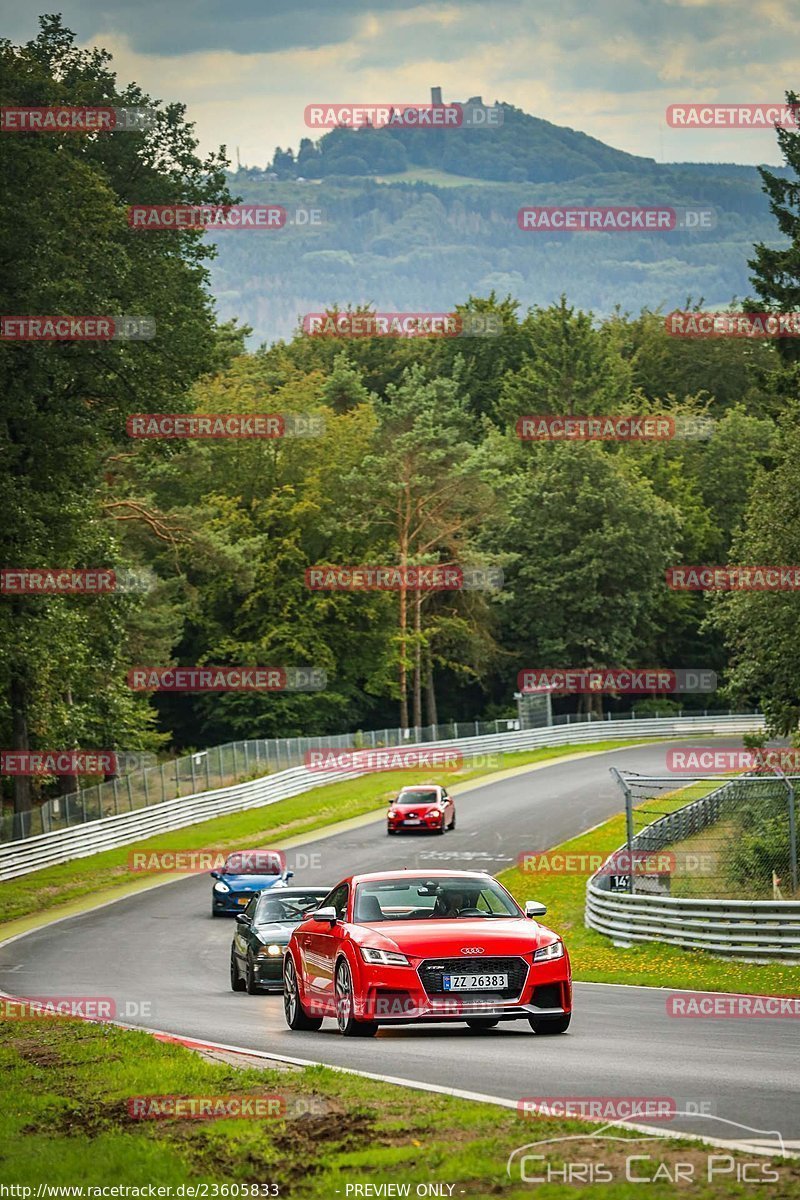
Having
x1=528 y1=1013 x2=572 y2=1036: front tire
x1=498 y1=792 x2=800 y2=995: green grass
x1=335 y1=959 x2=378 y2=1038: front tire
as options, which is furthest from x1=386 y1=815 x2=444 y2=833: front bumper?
x1=528 y1=1013 x2=572 y2=1036: front tire

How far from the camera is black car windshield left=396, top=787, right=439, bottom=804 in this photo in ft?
163

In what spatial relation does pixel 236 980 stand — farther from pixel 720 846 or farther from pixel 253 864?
pixel 253 864

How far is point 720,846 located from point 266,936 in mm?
11975

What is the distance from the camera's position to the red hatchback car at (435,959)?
43.8 feet

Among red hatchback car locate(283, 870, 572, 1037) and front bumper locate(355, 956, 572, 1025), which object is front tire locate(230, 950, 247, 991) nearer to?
red hatchback car locate(283, 870, 572, 1037)

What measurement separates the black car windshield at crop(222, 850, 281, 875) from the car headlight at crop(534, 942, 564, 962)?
2220cm

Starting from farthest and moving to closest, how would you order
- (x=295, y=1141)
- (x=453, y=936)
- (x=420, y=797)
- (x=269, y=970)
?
1. (x=420, y=797)
2. (x=269, y=970)
3. (x=453, y=936)
4. (x=295, y=1141)

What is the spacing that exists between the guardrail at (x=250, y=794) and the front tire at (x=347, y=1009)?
29593 millimetres

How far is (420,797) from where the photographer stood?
4981 cm

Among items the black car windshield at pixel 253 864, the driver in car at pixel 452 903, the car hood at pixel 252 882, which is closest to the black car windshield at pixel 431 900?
the driver in car at pixel 452 903

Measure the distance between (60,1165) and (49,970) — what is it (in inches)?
733

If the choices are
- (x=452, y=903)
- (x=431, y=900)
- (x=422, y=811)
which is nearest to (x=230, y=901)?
(x=422, y=811)

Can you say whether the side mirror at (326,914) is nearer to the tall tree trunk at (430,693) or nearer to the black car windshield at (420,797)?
the black car windshield at (420,797)

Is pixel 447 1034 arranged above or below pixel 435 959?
below
